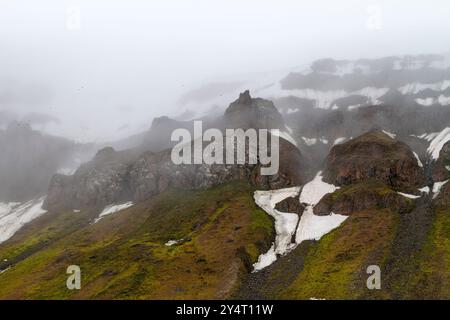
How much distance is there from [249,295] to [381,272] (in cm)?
4521

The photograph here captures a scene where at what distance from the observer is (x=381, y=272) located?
164 m

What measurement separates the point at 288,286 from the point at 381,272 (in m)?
31.6

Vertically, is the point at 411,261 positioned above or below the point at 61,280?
above

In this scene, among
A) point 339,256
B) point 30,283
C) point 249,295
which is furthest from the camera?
point 30,283
